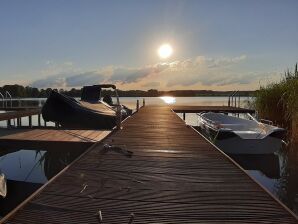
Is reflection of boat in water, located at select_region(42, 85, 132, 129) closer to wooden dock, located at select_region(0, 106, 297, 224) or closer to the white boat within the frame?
the white boat

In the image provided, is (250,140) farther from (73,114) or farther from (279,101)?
(73,114)

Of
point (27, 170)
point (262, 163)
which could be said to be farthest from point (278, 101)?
point (27, 170)

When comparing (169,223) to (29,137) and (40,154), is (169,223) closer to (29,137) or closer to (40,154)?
(29,137)

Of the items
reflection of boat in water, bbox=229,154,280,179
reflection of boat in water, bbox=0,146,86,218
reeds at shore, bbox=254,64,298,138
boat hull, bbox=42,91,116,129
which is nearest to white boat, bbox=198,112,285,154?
reflection of boat in water, bbox=229,154,280,179

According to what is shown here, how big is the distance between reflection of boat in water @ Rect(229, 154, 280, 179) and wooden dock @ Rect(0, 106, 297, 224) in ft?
20.9

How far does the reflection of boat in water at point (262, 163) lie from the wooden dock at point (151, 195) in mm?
6375

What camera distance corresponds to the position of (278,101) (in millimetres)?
19281

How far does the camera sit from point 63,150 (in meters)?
10.9

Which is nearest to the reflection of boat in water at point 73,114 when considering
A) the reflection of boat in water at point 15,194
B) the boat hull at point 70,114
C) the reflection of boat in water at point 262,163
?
the boat hull at point 70,114

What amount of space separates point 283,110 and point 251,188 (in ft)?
49.5

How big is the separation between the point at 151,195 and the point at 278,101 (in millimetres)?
16296

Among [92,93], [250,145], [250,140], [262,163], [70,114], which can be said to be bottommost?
[262,163]

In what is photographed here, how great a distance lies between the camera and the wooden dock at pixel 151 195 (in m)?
3.84

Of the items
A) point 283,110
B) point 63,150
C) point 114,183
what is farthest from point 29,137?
point 283,110
